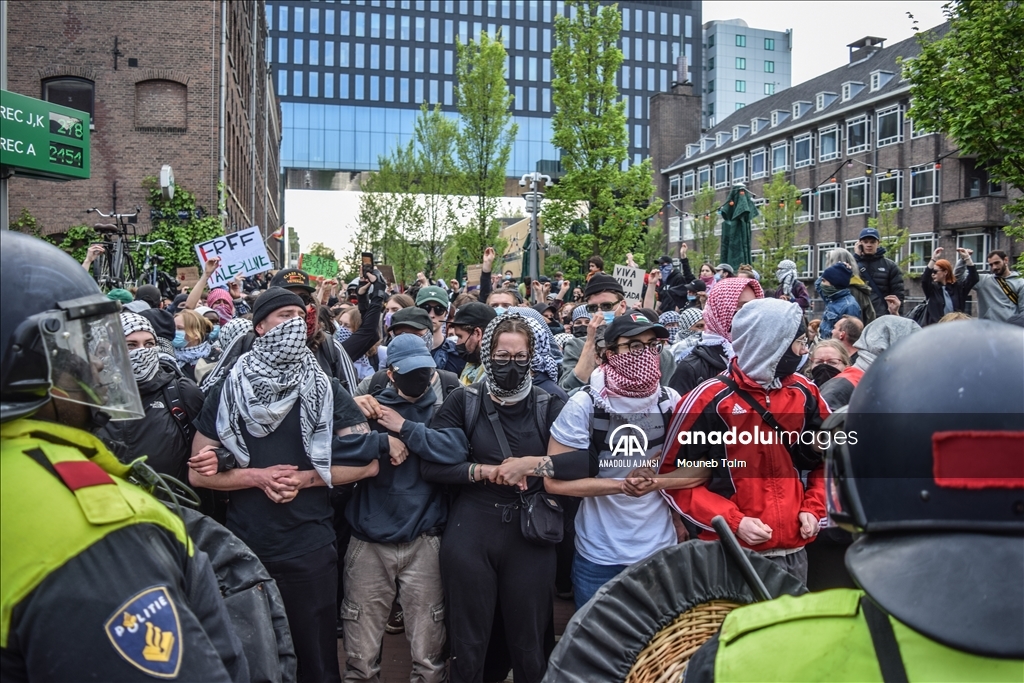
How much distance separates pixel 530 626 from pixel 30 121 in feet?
30.8

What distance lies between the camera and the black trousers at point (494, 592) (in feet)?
13.8

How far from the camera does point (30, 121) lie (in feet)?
33.8

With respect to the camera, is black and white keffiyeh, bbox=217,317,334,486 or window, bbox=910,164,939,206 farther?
window, bbox=910,164,939,206

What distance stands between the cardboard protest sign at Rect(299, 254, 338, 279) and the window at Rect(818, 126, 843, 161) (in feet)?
140

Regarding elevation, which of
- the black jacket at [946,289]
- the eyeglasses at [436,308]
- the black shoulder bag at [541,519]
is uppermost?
the black jacket at [946,289]

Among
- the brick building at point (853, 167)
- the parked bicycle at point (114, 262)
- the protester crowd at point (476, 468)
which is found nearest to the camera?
the protester crowd at point (476, 468)

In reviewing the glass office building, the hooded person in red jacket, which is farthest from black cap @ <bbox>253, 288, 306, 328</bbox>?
the glass office building

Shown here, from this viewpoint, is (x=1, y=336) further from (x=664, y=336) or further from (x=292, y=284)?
(x=292, y=284)

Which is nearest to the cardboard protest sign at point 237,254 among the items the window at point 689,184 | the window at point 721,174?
the window at point 721,174

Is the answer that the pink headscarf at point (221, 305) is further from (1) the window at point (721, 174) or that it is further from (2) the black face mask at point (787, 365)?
(1) the window at point (721, 174)

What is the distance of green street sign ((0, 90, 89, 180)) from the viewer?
1004cm

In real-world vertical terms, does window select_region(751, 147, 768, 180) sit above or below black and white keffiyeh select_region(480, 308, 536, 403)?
above

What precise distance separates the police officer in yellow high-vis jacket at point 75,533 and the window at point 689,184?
67.2 meters

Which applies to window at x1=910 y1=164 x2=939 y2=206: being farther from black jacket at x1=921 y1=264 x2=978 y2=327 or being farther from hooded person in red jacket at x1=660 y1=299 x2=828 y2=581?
hooded person in red jacket at x1=660 y1=299 x2=828 y2=581
